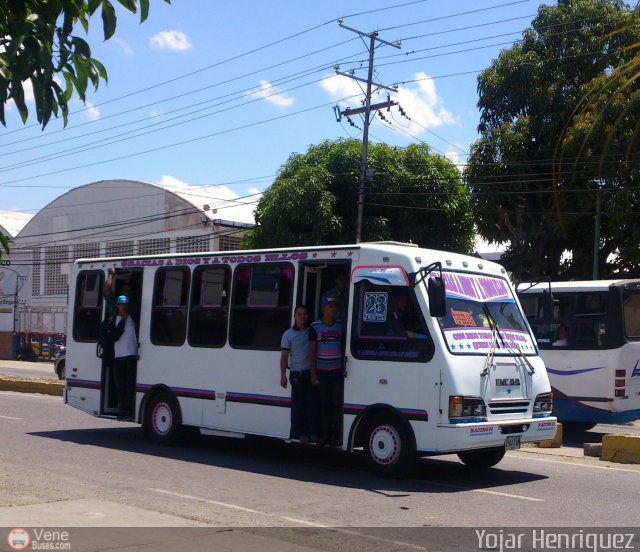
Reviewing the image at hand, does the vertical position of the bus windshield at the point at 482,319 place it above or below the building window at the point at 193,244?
below

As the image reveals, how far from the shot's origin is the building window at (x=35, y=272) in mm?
52750

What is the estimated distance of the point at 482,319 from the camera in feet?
35.4

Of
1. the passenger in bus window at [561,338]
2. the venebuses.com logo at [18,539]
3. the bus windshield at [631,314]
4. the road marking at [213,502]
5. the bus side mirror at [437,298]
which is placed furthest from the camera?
the passenger in bus window at [561,338]

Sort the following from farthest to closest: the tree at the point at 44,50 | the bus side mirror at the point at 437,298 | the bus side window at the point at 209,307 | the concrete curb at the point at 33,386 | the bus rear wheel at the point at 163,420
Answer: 1. the concrete curb at the point at 33,386
2. the bus rear wheel at the point at 163,420
3. the bus side window at the point at 209,307
4. the bus side mirror at the point at 437,298
5. the tree at the point at 44,50

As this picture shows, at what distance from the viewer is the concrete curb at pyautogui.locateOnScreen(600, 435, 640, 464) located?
12.1 m

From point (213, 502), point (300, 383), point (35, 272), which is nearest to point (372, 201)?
point (300, 383)

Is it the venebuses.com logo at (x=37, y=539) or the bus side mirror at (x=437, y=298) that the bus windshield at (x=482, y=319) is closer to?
the bus side mirror at (x=437, y=298)

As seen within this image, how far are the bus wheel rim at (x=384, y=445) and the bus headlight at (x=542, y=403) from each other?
1.89 metres

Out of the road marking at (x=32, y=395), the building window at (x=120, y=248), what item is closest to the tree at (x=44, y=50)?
the road marking at (x=32, y=395)

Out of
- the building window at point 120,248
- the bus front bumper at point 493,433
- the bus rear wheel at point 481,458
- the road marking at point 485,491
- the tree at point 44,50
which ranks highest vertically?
the building window at point 120,248

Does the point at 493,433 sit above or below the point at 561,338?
below

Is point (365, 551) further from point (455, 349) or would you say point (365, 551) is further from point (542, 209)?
point (542, 209)

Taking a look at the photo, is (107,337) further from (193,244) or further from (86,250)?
(86,250)

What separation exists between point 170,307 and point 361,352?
3835 mm
